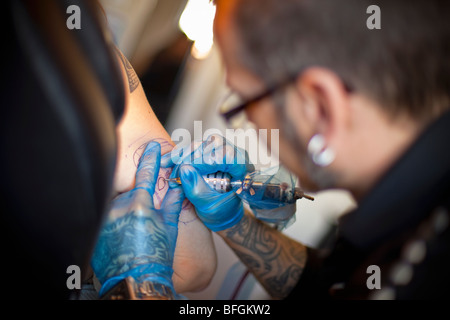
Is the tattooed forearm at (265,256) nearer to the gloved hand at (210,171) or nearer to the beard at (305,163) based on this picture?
the gloved hand at (210,171)

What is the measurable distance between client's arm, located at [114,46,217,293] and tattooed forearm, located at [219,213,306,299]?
0.33 feet

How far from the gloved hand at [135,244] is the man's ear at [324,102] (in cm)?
44

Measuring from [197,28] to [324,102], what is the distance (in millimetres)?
1538

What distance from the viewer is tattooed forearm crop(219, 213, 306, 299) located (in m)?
1.14

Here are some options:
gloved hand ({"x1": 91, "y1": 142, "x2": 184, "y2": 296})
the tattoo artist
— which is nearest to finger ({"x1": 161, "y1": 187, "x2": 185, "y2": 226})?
gloved hand ({"x1": 91, "y1": 142, "x2": 184, "y2": 296})

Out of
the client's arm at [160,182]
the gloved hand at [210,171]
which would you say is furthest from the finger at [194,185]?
the client's arm at [160,182]

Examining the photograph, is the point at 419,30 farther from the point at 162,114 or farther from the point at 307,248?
the point at 162,114

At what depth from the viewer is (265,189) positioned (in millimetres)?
958

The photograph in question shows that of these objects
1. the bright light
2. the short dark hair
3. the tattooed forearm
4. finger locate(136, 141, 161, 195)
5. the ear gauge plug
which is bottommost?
the tattooed forearm

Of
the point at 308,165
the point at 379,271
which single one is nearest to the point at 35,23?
the point at 308,165

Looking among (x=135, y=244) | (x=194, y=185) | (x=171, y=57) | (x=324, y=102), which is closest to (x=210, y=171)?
(x=194, y=185)

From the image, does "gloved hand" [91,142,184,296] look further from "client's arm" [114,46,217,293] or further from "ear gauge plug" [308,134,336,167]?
"ear gauge plug" [308,134,336,167]

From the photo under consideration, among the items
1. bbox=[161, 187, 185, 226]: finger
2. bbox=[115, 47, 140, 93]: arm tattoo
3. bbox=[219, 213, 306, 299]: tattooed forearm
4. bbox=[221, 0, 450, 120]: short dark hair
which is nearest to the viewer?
bbox=[221, 0, 450, 120]: short dark hair

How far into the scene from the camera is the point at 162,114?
7.43ft
